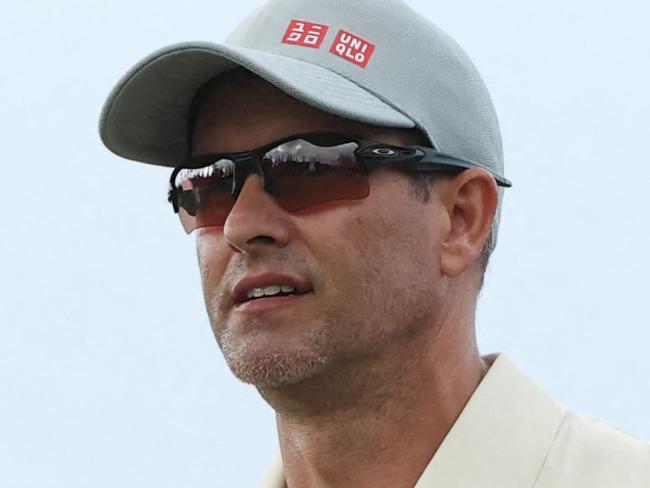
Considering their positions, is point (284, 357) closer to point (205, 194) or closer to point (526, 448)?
point (205, 194)

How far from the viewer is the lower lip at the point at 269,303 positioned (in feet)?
→ 12.2

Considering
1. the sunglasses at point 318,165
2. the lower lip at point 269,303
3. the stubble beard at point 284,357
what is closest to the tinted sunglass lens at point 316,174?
the sunglasses at point 318,165

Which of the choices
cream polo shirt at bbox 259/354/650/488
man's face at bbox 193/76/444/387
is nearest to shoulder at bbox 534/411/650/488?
cream polo shirt at bbox 259/354/650/488

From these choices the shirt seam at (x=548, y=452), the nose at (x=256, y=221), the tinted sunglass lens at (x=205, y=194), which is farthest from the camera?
the tinted sunglass lens at (x=205, y=194)

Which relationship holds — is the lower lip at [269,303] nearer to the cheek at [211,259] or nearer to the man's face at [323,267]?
the man's face at [323,267]

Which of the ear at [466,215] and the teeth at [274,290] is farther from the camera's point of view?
the ear at [466,215]

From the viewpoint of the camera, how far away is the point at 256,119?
3.90m

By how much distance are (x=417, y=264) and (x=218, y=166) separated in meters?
0.64

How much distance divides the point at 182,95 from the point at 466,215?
3.06 feet

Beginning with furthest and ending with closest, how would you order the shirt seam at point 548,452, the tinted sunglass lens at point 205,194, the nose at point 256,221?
the tinted sunglass lens at point 205,194, the nose at point 256,221, the shirt seam at point 548,452

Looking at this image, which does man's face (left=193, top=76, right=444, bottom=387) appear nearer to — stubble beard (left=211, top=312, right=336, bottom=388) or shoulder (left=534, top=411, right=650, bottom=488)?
stubble beard (left=211, top=312, right=336, bottom=388)

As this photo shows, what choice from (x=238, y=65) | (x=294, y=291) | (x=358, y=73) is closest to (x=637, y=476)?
(x=294, y=291)

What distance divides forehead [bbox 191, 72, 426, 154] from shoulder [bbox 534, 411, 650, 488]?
94 centimetres

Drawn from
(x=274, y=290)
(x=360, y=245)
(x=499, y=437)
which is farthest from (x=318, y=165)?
(x=499, y=437)
